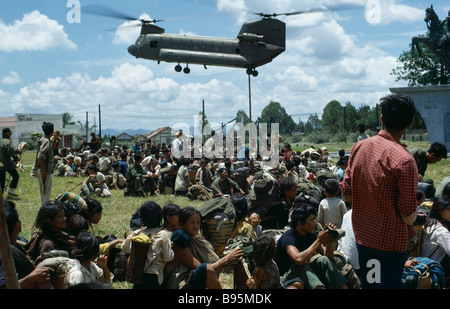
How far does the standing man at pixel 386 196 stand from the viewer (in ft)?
9.40

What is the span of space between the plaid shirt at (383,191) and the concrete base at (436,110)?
17.9 m

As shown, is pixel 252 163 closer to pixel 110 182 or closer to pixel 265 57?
pixel 110 182

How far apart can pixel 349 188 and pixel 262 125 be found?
39.6ft

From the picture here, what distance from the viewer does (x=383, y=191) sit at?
115 inches

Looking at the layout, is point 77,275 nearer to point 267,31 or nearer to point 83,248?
point 83,248

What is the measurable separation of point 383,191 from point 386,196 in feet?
0.14

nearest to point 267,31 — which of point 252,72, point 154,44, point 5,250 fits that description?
point 252,72

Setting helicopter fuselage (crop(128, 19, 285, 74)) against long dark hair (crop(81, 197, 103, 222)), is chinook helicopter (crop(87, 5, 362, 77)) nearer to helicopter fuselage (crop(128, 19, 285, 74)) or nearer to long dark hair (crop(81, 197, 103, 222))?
helicopter fuselage (crop(128, 19, 285, 74))

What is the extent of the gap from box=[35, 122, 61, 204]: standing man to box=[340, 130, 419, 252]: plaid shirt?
247 inches

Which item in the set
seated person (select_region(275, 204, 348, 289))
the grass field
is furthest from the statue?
seated person (select_region(275, 204, 348, 289))

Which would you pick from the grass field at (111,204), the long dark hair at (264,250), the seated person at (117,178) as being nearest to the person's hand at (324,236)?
the long dark hair at (264,250)
